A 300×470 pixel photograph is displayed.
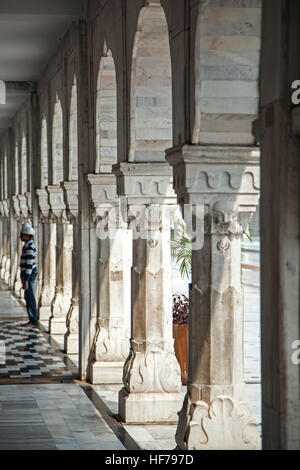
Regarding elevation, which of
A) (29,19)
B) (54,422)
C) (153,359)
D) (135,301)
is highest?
(29,19)

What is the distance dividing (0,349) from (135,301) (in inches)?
193

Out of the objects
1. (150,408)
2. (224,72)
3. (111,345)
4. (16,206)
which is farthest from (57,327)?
(16,206)

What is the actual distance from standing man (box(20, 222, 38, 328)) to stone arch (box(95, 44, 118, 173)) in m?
4.87

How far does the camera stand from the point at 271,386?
4.20 meters

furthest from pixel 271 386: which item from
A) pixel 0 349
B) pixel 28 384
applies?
pixel 0 349

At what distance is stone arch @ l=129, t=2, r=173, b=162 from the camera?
7.74 m

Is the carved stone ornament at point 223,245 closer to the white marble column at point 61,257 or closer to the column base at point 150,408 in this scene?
the column base at point 150,408

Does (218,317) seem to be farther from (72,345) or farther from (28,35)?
(28,35)

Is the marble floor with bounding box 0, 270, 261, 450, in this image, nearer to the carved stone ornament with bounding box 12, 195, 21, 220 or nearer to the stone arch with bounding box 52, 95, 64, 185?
the stone arch with bounding box 52, 95, 64, 185

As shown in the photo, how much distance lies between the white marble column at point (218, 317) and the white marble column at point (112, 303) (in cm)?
373

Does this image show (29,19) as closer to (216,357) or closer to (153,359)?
(153,359)

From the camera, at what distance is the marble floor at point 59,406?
7.10m

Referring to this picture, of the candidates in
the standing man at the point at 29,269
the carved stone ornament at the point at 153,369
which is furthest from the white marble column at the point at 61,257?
the carved stone ornament at the point at 153,369

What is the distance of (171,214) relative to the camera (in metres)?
8.15
